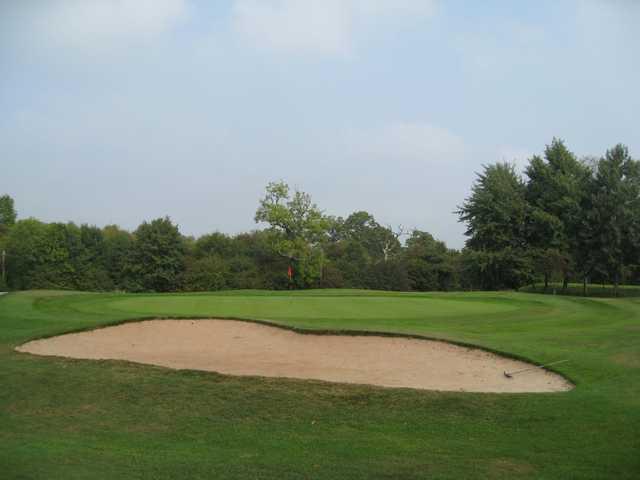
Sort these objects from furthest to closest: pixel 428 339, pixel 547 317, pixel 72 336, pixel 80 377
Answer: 1. pixel 547 317
2. pixel 72 336
3. pixel 428 339
4. pixel 80 377

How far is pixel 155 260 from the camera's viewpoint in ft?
193

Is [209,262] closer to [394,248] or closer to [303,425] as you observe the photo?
[394,248]

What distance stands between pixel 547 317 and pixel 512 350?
26.9 feet

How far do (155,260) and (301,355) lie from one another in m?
49.6

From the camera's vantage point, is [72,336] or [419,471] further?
[72,336]

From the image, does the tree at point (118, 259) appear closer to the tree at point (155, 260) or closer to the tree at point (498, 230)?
the tree at point (155, 260)

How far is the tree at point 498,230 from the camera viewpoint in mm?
43969

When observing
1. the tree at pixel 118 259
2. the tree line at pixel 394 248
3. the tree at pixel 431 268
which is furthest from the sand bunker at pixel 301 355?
the tree at pixel 118 259

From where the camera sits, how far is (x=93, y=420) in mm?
7727

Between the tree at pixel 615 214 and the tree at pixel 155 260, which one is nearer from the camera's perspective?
the tree at pixel 615 214

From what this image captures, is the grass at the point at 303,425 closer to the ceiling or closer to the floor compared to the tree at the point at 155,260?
closer to the floor

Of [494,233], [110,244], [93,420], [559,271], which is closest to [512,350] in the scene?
[93,420]

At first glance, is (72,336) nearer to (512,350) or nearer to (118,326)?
(118,326)

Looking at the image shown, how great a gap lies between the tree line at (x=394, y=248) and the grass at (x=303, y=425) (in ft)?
98.2
